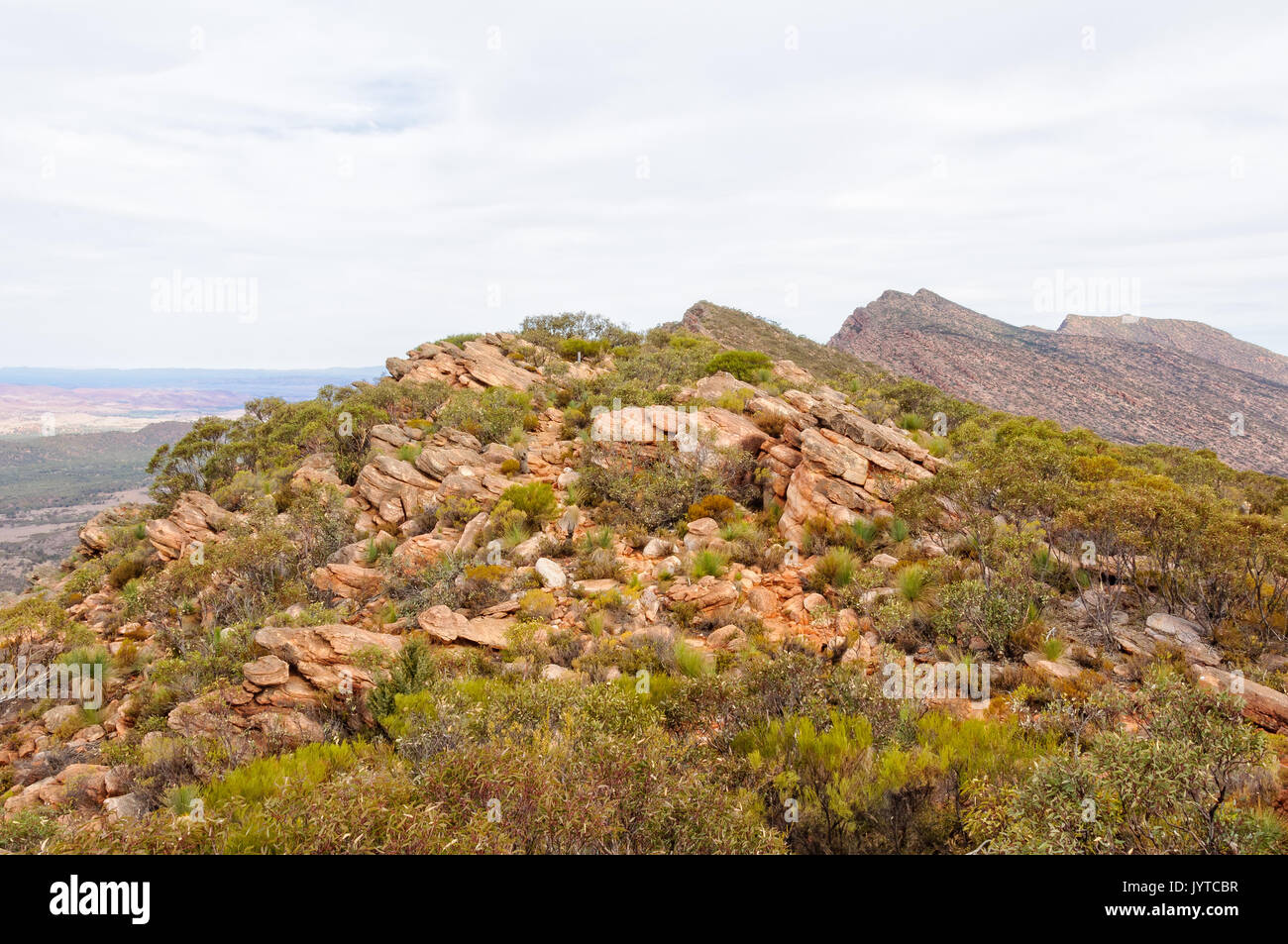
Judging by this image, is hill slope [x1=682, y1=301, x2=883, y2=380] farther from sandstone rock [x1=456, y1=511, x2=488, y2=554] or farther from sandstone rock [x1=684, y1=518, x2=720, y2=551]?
sandstone rock [x1=456, y1=511, x2=488, y2=554]

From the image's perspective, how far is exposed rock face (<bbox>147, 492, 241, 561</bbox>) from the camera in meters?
13.6

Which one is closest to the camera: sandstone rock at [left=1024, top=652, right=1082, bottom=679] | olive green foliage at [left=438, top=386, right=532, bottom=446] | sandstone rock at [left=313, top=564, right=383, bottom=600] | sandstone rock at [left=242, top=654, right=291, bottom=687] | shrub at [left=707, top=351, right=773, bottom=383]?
sandstone rock at [left=1024, top=652, right=1082, bottom=679]

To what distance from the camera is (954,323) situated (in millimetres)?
77875

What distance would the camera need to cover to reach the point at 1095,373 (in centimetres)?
6281

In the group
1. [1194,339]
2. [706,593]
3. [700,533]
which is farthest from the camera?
[1194,339]

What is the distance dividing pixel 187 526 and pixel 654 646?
42.8ft

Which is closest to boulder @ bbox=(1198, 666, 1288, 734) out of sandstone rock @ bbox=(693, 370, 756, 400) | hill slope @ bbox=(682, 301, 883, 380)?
sandstone rock @ bbox=(693, 370, 756, 400)

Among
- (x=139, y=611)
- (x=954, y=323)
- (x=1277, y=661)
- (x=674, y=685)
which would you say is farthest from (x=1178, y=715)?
(x=954, y=323)

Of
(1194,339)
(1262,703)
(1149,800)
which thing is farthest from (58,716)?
(1194,339)

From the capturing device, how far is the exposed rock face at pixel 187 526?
13625 mm

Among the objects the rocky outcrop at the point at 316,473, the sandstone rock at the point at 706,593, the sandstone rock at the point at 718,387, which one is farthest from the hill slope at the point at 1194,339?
the rocky outcrop at the point at 316,473

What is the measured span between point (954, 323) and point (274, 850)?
90.2 m

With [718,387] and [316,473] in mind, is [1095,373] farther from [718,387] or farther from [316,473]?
[316,473]

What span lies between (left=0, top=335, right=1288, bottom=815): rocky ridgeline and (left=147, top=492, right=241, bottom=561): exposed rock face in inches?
2.3
